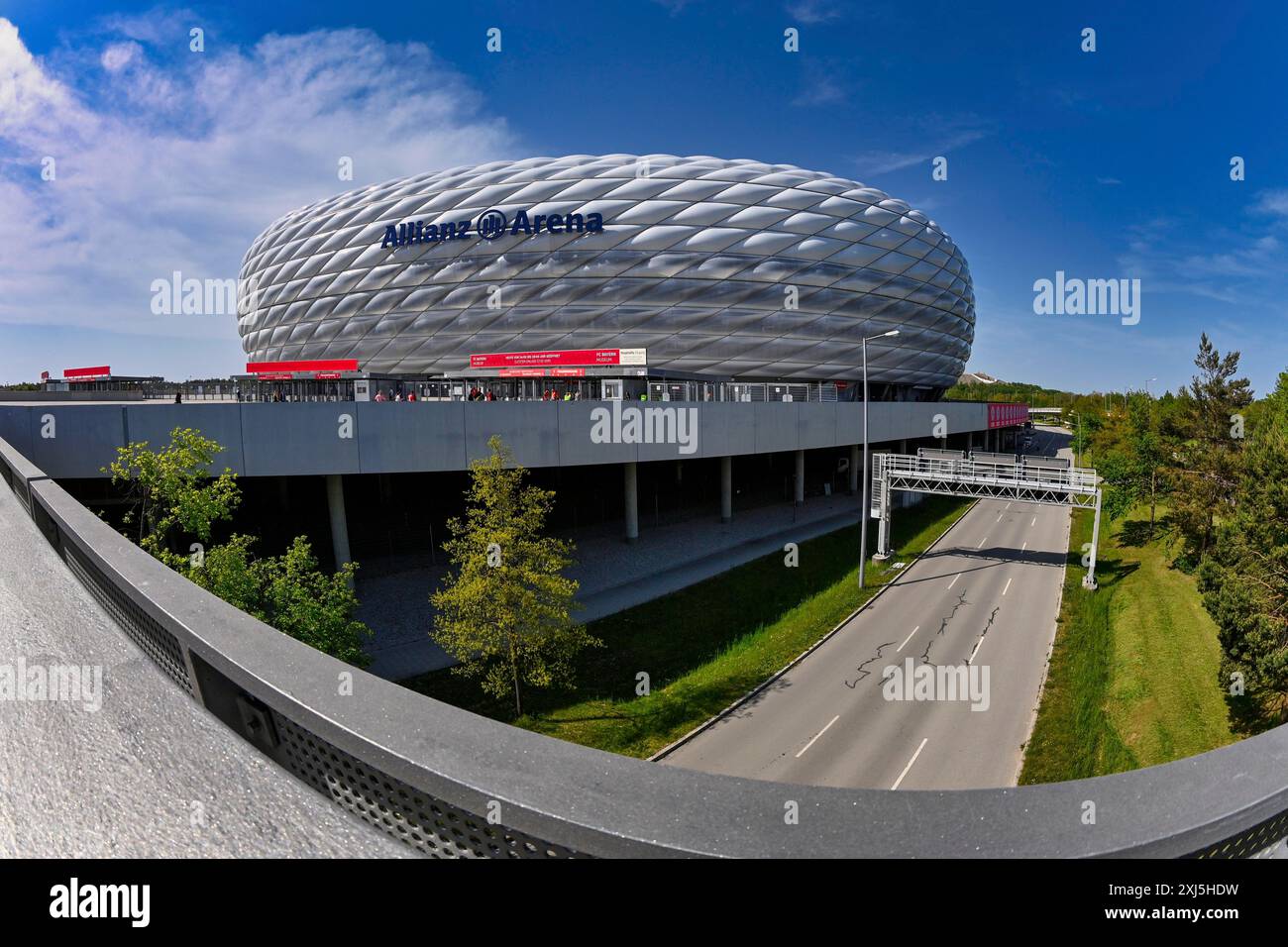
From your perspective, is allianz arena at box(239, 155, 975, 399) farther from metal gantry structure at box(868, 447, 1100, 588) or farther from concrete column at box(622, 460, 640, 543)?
metal gantry structure at box(868, 447, 1100, 588)

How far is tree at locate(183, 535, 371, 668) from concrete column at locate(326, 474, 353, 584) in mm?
6882

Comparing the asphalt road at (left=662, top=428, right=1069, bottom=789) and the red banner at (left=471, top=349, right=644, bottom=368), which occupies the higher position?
the red banner at (left=471, top=349, right=644, bottom=368)

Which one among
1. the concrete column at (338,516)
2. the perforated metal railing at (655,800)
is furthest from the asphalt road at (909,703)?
the concrete column at (338,516)

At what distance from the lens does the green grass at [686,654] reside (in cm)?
1144

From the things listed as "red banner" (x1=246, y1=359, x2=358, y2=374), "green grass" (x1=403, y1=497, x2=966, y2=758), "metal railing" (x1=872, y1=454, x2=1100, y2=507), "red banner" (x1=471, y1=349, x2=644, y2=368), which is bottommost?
"green grass" (x1=403, y1=497, x2=966, y2=758)

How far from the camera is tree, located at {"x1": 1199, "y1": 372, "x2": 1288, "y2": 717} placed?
1164cm

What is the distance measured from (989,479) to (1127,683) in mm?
8678

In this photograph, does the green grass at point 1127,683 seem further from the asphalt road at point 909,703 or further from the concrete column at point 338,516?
the concrete column at point 338,516

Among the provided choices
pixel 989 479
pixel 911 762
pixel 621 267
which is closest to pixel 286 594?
pixel 911 762

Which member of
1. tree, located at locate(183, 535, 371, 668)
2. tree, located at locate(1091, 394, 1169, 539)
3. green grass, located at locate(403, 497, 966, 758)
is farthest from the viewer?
tree, located at locate(1091, 394, 1169, 539)

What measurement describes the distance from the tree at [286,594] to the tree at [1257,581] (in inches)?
649

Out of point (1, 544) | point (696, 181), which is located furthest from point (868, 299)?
point (1, 544)

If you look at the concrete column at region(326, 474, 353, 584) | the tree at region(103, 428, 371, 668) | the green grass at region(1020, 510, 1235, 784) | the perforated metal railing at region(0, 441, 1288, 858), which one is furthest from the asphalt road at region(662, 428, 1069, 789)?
the concrete column at region(326, 474, 353, 584)
